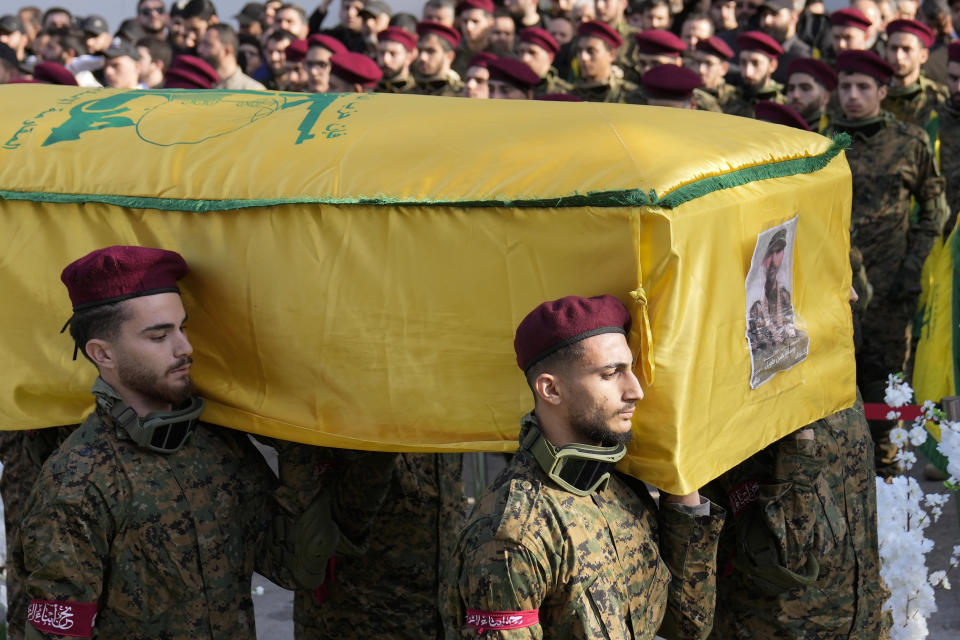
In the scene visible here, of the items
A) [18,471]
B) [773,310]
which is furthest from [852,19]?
[18,471]

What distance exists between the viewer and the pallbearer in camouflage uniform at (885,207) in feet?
20.7

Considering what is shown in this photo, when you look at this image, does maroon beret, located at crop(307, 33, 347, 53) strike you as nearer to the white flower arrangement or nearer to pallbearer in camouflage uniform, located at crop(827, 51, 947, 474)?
pallbearer in camouflage uniform, located at crop(827, 51, 947, 474)

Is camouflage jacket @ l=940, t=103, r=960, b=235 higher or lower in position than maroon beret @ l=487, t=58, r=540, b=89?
lower

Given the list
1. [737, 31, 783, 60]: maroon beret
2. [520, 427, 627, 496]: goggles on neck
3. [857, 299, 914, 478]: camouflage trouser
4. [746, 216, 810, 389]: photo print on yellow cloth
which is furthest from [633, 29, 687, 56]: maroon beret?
[520, 427, 627, 496]: goggles on neck

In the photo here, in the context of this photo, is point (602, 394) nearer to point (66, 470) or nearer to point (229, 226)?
point (229, 226)

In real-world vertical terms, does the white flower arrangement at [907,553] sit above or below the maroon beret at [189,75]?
above

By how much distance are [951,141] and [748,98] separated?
4.39ft

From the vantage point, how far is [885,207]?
6355mm

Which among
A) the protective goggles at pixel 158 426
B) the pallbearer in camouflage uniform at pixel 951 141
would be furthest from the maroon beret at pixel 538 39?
the protective goggles at pixel 158 426

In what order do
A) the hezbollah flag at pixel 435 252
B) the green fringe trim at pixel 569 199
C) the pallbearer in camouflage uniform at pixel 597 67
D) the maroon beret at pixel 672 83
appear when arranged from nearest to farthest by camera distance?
the green fringe trim at pixel 569 199 → the hezbollah flag at pixel 435 252 → the maroon beret at pixel 672 83 → the pallbearer in camouflage uniform at pixel 597 67

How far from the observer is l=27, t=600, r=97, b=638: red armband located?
8.98 feet

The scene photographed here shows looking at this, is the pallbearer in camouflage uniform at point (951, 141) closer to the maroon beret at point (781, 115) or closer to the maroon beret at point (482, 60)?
the maroon beret at point (781, 115)

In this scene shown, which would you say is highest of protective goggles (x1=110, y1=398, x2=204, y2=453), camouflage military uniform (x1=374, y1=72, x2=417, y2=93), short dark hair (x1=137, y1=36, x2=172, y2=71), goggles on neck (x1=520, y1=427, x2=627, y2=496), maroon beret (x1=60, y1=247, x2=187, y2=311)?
maroon beret (x1=60, y1=247, x2=187, y2=311)

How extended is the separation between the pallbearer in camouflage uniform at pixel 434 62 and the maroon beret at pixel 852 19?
2.55 metres
